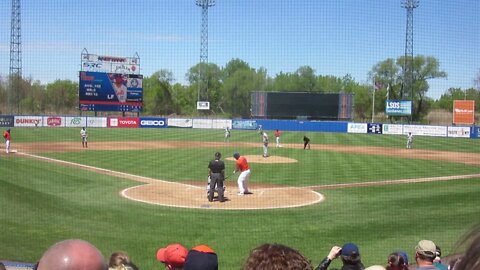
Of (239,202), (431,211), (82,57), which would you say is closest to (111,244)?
(239,202)

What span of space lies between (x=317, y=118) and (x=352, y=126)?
129 inches

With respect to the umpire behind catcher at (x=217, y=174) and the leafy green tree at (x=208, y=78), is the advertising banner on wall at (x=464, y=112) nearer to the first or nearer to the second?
the leafy green tree at (x=208, y=78)

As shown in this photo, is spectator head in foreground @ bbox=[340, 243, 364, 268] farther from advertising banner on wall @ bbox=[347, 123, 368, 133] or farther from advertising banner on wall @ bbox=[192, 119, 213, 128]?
advertising banner on wall @ bbox=[192, 119, 213, 128]

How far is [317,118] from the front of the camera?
1795 inches

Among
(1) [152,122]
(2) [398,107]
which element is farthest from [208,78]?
(2) [398,107]

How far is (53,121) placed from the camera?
144 ft

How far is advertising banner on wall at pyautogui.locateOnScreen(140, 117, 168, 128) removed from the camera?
4788 cm

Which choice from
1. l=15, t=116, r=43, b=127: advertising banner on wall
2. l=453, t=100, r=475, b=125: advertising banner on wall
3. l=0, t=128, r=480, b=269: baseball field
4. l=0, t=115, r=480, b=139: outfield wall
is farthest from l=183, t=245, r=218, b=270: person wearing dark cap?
l=15, t=116, r=43, b=127: advertising banner on wall

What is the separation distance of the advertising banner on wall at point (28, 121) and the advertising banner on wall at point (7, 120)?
378 mm

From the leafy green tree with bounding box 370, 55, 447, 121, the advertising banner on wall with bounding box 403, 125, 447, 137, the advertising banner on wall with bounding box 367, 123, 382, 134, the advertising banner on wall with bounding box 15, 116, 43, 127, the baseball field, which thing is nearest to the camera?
the baseball field

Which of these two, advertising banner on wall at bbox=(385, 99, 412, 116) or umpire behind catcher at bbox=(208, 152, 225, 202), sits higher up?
advertising banner on wall at bbox=(385, 99, 412, 116)

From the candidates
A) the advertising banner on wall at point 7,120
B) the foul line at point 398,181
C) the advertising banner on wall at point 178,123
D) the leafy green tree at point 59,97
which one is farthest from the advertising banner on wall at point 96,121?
the foul line at point 398,181

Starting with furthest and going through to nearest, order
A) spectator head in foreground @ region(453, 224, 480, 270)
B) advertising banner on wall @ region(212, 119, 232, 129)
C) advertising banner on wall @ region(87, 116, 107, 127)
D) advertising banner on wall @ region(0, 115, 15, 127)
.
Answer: advertising banner on wall @ region(212, 119, 232, 129) → advertising banner on wall @ region(87, 116, 107, 127) → advertising banner on wall @ region(0, 115, 15, 127) → spectator head in foreground @ region(453, 224, 480, 270)

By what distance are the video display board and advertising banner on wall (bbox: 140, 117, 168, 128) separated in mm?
7695
